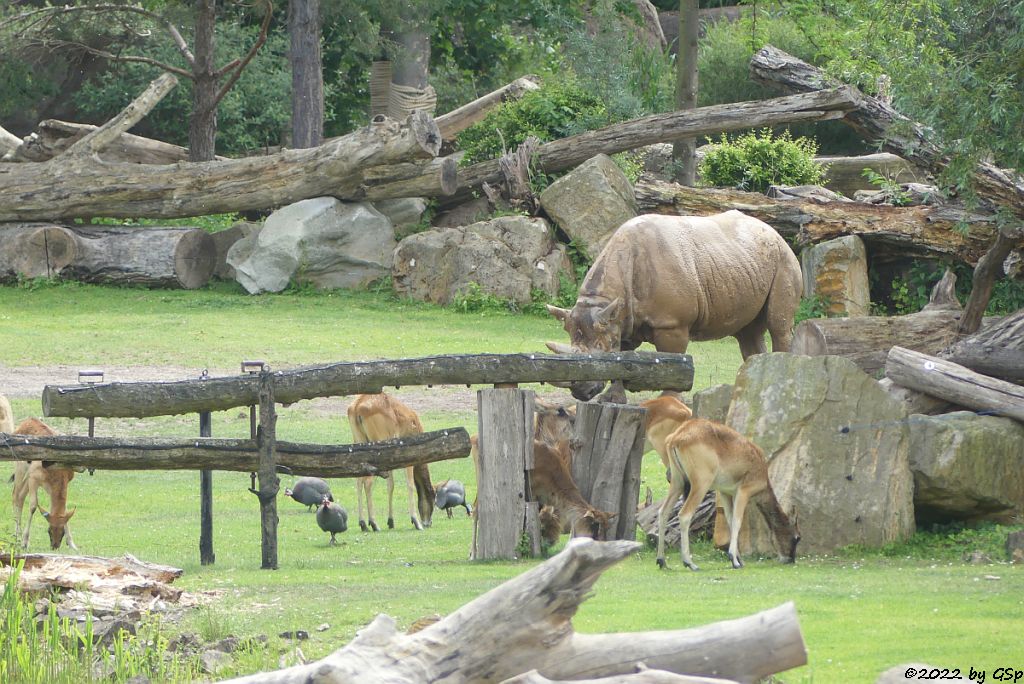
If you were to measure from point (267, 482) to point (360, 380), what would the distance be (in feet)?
3.50

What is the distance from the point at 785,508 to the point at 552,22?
26.0 metres

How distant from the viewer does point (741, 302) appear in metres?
17.3

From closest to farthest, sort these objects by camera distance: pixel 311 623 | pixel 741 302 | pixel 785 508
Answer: pixel 311 623 → pixel 785 508 → pixel 741 302

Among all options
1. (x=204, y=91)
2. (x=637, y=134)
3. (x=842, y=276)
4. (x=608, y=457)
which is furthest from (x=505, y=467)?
(x=204, y=91)

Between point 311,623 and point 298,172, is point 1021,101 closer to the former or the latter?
point 311,623

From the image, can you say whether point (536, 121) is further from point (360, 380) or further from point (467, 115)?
point (360, 380)

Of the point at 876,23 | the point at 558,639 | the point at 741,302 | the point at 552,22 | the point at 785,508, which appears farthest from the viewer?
the point at 552,22

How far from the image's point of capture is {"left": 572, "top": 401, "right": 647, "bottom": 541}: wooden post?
1127 cm

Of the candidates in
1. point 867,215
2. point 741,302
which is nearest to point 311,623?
point 741,302

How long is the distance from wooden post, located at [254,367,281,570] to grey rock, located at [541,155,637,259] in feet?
51.0

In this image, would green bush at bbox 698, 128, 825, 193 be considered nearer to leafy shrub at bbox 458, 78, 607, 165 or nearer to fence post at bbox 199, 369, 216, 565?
leafy shrub at bbox 458, 78, 607, 165

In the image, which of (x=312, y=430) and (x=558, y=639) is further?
(x=312, y=430)

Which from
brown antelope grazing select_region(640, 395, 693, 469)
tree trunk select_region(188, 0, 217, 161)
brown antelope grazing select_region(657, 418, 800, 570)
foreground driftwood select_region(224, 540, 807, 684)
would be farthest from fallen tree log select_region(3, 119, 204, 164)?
foreground driftwood select_region(224, 540, 807, 684)

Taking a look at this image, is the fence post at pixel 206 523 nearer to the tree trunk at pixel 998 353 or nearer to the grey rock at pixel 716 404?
the grey rock at pixel 716 404
